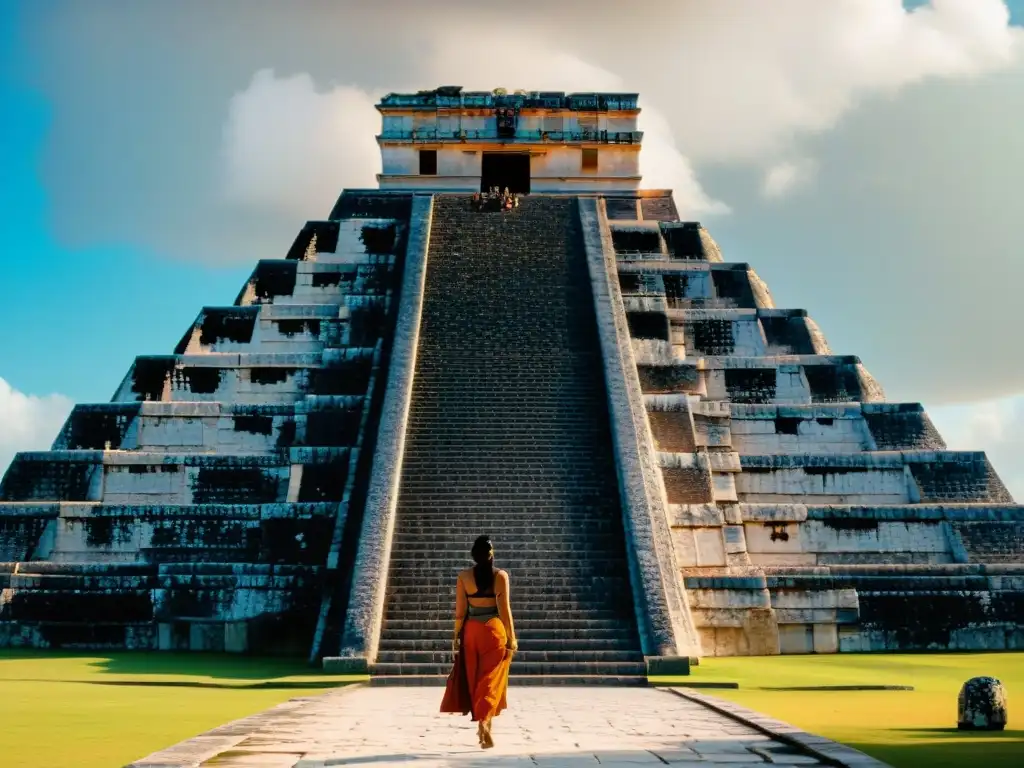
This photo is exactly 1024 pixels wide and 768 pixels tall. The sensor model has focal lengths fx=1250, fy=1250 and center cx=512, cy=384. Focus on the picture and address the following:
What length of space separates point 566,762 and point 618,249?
1764 cm

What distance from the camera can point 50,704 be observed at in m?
9.20

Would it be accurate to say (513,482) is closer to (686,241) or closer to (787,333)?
(787,333)

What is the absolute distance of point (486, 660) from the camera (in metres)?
7.27

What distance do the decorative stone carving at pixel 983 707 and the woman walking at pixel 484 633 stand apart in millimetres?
3008

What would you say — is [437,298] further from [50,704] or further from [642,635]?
[50,704]

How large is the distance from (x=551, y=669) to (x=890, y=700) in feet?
10.2

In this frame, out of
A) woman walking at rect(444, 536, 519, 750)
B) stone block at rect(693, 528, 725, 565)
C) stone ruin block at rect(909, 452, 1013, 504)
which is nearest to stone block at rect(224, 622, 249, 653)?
stone block at rect(693, 528, 725, 565)

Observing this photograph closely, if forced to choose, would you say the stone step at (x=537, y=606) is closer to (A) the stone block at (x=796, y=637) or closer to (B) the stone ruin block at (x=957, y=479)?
(A) the stone block at (x=796, y=637)

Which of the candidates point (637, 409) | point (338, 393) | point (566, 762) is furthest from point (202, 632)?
point (566, 762)

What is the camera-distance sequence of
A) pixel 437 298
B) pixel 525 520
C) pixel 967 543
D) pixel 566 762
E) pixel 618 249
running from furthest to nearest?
pixel 618 249 < pixel 437 298 < pixel 967 543 < pixel 525 520 < pixel 566 762

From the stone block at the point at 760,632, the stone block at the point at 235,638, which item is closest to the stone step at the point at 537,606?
the stone block at the point at 760,632

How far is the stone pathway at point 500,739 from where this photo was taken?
6.46 m

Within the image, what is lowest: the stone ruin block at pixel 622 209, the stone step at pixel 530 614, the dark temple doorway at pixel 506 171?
the stone step at pixel 530 614

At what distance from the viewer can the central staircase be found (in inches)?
478
